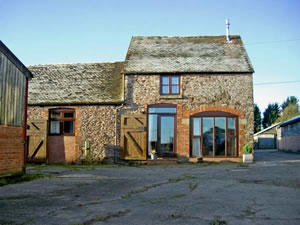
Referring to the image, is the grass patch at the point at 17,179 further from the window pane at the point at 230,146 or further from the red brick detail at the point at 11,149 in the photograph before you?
the window pane at the point at 230,146

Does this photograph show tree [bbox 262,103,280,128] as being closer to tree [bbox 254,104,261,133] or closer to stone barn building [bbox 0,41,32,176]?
tree [bbox 254,104,261,133]

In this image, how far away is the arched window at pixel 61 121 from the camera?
1687cm

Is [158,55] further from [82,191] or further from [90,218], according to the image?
[90,218]

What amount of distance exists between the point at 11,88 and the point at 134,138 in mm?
7119

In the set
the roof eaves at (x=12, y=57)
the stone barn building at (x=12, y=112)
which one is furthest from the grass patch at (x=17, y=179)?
the roof eaves at (x=12, y=57)

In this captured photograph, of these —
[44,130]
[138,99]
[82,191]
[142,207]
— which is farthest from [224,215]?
[44,130]

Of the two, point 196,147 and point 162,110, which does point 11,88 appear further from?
point 196,147

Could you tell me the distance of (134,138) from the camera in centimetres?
1619

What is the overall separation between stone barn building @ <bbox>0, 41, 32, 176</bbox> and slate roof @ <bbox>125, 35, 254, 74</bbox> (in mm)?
6610

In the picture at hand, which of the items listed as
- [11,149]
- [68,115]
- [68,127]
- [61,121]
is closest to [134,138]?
[68,127]

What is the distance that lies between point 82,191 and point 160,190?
185cm

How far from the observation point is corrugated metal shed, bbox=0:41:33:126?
9891mm

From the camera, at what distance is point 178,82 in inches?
658

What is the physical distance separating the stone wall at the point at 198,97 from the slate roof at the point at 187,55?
413mm
